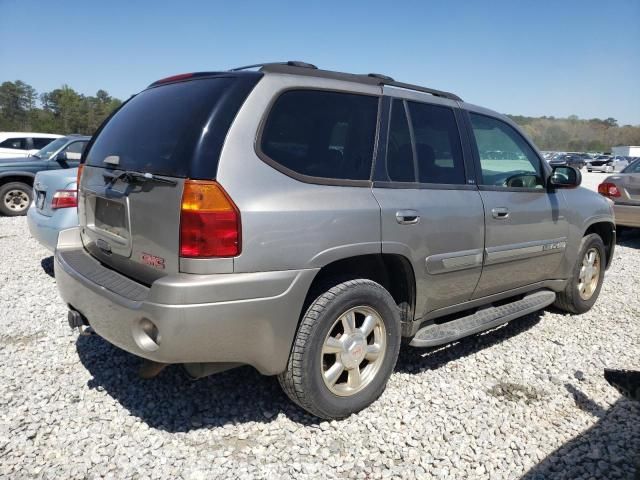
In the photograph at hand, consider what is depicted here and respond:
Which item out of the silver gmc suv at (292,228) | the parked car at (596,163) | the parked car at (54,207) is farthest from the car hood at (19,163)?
the parked car at (596,163)

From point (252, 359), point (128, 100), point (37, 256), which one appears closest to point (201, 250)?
point (252, 359)

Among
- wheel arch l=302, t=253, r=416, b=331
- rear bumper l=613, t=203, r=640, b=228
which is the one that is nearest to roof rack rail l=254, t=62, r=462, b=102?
wheel arch l=302, t=253, r=416, b=331

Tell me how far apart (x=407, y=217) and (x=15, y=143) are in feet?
44.1

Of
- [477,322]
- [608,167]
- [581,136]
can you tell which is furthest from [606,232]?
[581,136]

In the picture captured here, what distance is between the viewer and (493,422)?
2766 millimetres

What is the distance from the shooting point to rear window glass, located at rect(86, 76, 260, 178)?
7.12ft

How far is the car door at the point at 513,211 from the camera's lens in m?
3.41

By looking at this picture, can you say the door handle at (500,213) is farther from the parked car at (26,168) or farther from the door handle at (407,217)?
the parked car at (26,168)

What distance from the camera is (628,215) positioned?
789 cm

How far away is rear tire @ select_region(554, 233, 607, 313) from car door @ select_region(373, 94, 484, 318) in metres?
1.70

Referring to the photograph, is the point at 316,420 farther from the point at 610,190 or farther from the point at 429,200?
the point at 610,190

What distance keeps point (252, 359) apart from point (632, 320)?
409cm

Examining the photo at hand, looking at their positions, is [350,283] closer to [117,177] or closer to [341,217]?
[341,217]

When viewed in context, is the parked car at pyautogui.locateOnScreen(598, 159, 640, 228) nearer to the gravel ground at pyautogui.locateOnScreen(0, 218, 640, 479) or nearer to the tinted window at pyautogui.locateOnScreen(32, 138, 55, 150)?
the gravel ground at pyautogui.locateOnScreen(0, 218, 640, 479)
